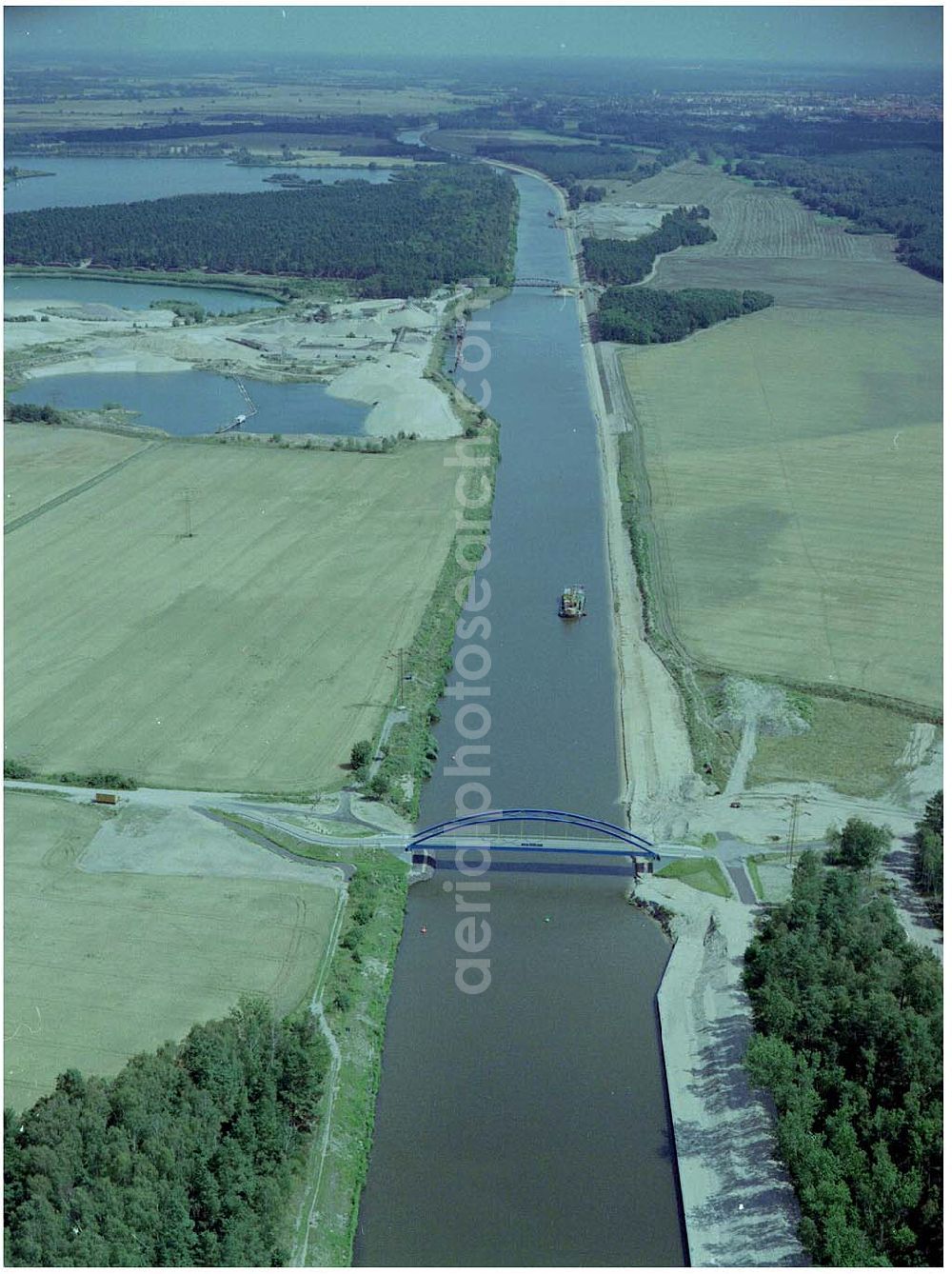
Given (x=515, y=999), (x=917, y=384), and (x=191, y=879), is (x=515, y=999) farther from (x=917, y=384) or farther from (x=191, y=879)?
(x=917, y=384)

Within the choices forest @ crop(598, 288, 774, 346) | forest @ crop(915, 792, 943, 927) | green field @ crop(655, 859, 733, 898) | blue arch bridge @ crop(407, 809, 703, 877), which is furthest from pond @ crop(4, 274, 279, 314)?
forest @ crop(915, 792, 943, 927)

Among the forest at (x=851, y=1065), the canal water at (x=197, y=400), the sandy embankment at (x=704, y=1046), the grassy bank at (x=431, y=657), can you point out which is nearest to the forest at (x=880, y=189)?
the canal water at (x=197, y=400)

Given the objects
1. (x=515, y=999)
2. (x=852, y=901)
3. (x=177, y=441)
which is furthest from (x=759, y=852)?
(x=177, y=441)

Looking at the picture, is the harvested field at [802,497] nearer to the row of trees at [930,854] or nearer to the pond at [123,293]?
the row of trees at [930,854]

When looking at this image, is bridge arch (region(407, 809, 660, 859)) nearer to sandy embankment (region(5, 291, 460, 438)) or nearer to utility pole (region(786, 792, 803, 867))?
utility pole (region(786, 792, 803, 867))

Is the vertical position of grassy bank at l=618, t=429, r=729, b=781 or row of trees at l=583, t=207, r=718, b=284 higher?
row of trees at l=583, t=207, r=718, b=284

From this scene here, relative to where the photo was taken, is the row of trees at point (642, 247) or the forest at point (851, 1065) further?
the row of trees at point (642, 247)

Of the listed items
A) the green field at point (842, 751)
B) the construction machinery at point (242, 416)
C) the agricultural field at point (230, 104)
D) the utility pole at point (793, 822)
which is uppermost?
the agricultural field at point (230, 104)
